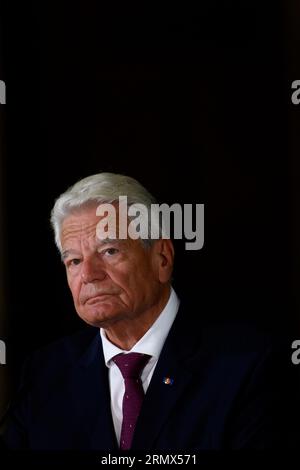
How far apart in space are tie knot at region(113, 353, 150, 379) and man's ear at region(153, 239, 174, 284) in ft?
0.60

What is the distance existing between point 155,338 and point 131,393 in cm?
14

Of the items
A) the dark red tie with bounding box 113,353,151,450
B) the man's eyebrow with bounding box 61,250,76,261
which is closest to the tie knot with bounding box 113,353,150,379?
the dark red tie with bounding box 113,353,151,450

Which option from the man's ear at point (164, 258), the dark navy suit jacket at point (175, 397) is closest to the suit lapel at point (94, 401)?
the dark navy suit jacket at point (175, 397)

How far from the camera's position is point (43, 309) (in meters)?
1.75

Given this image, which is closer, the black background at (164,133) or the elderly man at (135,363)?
the elderly man at (135,363)

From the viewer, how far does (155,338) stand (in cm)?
169

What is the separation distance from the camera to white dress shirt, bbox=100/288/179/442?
5.50 ft

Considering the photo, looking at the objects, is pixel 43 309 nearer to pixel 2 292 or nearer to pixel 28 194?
pixel 2 292

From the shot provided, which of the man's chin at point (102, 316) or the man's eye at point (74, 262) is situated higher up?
the man's eye at point (74, 262)

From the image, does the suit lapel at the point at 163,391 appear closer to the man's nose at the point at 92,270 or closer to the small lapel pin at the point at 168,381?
the small lapel pin at the point at 168,381

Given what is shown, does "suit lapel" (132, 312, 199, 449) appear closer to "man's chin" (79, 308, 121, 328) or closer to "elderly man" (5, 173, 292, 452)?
"elderly man" (5, 173, 292, 452)

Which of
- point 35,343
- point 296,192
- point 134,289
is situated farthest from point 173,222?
point 35,343

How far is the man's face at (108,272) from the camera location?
5.41 ft

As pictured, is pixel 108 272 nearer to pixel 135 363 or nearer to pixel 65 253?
pixel 65 253
